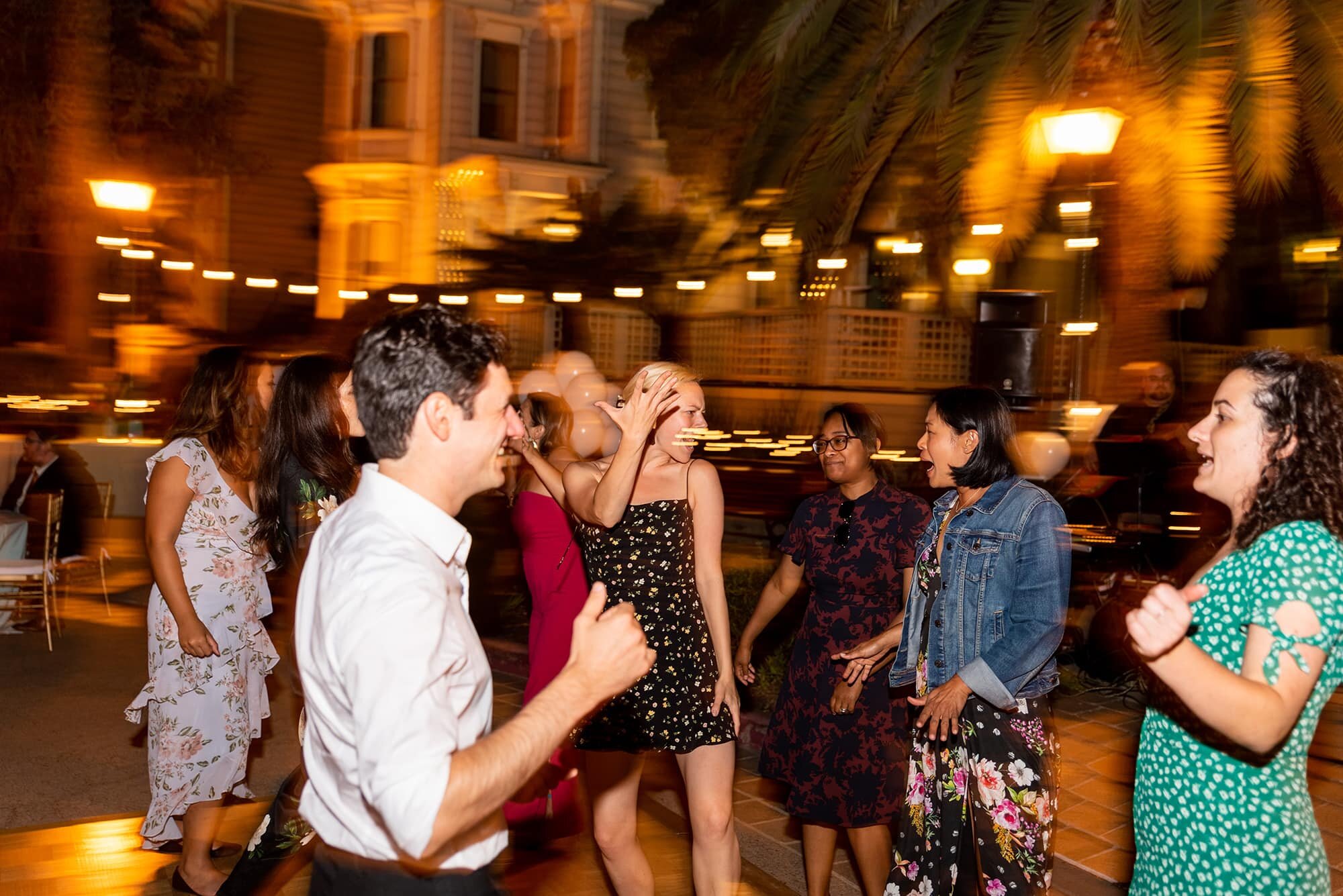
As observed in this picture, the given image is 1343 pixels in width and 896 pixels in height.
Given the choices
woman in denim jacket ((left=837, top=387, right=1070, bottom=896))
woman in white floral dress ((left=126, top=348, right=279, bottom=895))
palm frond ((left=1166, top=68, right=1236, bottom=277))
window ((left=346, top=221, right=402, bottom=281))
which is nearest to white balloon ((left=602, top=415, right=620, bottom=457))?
woman in denim jacket ((left=837, top=387, right=1070, bottom=896))

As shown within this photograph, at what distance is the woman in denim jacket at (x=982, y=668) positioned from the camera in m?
3.68

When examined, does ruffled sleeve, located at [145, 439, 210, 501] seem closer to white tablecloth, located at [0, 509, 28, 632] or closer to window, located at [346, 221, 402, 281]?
white tablecloth, located at [0, 509, 28, 632]

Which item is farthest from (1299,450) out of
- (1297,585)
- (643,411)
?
(643,411)

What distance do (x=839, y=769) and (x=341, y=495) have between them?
2.16m

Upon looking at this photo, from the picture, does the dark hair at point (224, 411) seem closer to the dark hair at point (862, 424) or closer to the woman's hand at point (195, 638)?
the woman's hand at point (195, 638)

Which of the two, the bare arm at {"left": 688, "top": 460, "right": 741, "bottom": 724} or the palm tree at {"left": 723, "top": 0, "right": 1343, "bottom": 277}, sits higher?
the palm tree at {"left": 723, "top": 0, "right": 1343, "bottom": 277}

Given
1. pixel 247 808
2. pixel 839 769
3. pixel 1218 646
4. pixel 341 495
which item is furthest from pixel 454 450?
pixel 247 808

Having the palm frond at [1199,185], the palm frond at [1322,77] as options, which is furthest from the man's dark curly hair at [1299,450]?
the palm frond at [1322,77]

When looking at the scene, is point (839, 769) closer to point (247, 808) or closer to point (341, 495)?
point (341, 495)

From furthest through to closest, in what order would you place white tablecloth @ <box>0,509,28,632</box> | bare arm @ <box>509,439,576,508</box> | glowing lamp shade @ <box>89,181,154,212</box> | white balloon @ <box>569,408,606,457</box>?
1. glowing lamp shade @ <box>89,181,154,212</box>
2. white tablecloth @ <box>0,509,28,632</box>
3. white balloon @ <box>569,408,606,457</box>
4. bare arm @ <box>509,439,576,508</box>

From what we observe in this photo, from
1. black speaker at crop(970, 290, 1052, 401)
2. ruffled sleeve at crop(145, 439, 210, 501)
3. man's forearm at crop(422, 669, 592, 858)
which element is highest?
black speaker at crop(970, 290, 1052, 401)

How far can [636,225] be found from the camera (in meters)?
15.2

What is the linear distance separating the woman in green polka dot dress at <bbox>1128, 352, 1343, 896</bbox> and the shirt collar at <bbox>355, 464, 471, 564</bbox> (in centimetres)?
132

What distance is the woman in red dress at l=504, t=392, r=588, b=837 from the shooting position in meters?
4.50
